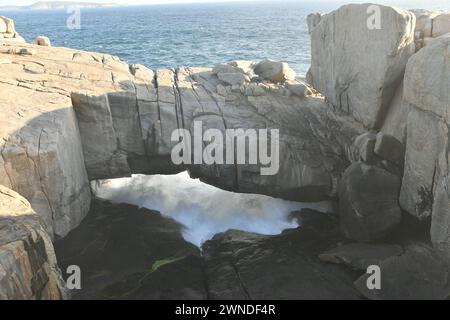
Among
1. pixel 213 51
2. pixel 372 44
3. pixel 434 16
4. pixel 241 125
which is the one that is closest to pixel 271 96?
pixel 241 125

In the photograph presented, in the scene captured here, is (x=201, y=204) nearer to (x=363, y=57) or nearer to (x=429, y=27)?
(x=363, y=57)

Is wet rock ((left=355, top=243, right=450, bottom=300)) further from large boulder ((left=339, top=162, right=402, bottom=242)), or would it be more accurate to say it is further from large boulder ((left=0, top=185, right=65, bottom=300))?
large boulder ((left=0, top=185, right=65, bottom=300))

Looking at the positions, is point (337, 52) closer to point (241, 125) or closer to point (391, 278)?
point (241, 125)

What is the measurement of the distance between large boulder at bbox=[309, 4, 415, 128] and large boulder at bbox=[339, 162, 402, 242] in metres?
2.34

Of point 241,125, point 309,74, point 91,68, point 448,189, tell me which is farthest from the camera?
point 309,74

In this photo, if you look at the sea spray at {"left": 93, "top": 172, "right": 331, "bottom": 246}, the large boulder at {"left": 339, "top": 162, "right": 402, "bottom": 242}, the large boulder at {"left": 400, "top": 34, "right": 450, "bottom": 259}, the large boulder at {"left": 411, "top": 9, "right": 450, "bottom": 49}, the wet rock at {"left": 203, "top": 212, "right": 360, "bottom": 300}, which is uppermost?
the large boulder at {"left": 411, "top": 9, "right": 450, "bottom": 49}

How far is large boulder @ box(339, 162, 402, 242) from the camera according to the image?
14641 mm

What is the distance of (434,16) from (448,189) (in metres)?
7.01

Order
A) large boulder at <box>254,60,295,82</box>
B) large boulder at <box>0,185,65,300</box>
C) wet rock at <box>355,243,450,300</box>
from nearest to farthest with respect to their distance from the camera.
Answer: large boulder at <box>0,185,65,300</box> → wet rock at <box>355,243,450,300</box> → large boulder at <box>254,60,295,82</box>

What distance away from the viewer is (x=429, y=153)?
43.2ft

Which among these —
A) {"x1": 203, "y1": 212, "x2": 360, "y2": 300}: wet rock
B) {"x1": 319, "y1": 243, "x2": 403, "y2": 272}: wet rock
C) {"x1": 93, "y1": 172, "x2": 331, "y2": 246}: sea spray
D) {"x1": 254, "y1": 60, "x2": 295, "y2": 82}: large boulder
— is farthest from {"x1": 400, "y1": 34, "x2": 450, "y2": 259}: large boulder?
{"x1": 254, "y1": 60, "x2": 295, "y2": 82}: large boulder

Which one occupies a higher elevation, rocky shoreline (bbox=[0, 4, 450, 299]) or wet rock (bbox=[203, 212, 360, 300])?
rocky shoreline (bbox=[0, 4, 450, 299])

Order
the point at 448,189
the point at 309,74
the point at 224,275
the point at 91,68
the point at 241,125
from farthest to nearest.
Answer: the point at 309,74 → the point at 91,68 → the point at 241,125 → the point at 224,275 → the point at 448,189

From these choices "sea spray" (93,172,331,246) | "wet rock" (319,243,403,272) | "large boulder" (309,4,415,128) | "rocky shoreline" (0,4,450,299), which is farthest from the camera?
"sea spray" (93,172,331,246)
